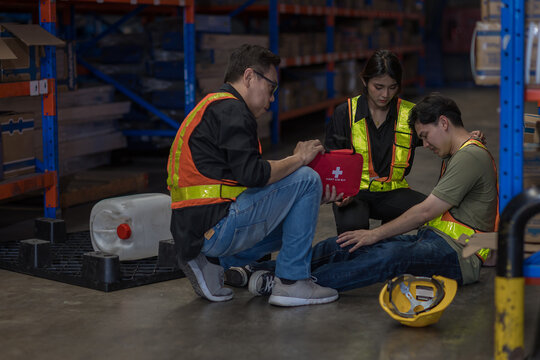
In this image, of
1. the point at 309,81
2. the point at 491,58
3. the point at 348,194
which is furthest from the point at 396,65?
the point at 309,81

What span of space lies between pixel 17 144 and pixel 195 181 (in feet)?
6.77

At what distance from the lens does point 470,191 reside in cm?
382

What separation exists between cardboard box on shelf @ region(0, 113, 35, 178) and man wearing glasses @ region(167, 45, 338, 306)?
1853 mm

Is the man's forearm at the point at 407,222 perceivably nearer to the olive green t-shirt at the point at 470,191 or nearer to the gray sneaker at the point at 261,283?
the olive green t-shirt at the point at 470,191

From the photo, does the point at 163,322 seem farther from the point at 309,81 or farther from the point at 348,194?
the point at 309,81

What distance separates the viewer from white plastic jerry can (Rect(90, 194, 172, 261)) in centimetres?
451

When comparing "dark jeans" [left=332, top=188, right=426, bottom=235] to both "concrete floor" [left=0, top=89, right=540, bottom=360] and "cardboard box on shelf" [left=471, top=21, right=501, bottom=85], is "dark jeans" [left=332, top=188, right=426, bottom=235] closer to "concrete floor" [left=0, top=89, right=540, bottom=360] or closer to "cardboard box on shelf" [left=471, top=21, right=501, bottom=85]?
"concrete floor" [left=0, top=89, right=540, bottom=360]

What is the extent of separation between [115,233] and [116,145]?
142 inches

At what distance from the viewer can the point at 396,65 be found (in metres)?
4.37

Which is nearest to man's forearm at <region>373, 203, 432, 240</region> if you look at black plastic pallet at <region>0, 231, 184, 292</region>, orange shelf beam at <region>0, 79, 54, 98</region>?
black plastic pallet at <region>0, 231, 184, 292</region>

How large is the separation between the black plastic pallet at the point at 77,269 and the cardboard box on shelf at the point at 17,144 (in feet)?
1.66

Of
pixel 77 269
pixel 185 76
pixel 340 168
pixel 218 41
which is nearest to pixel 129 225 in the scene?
pixel 77 269

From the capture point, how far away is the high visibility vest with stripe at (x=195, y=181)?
3.59 metres

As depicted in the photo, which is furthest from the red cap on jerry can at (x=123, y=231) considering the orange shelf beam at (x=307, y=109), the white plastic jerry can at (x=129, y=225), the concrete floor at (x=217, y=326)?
the orange shelf beam at (x=307, y=109)
